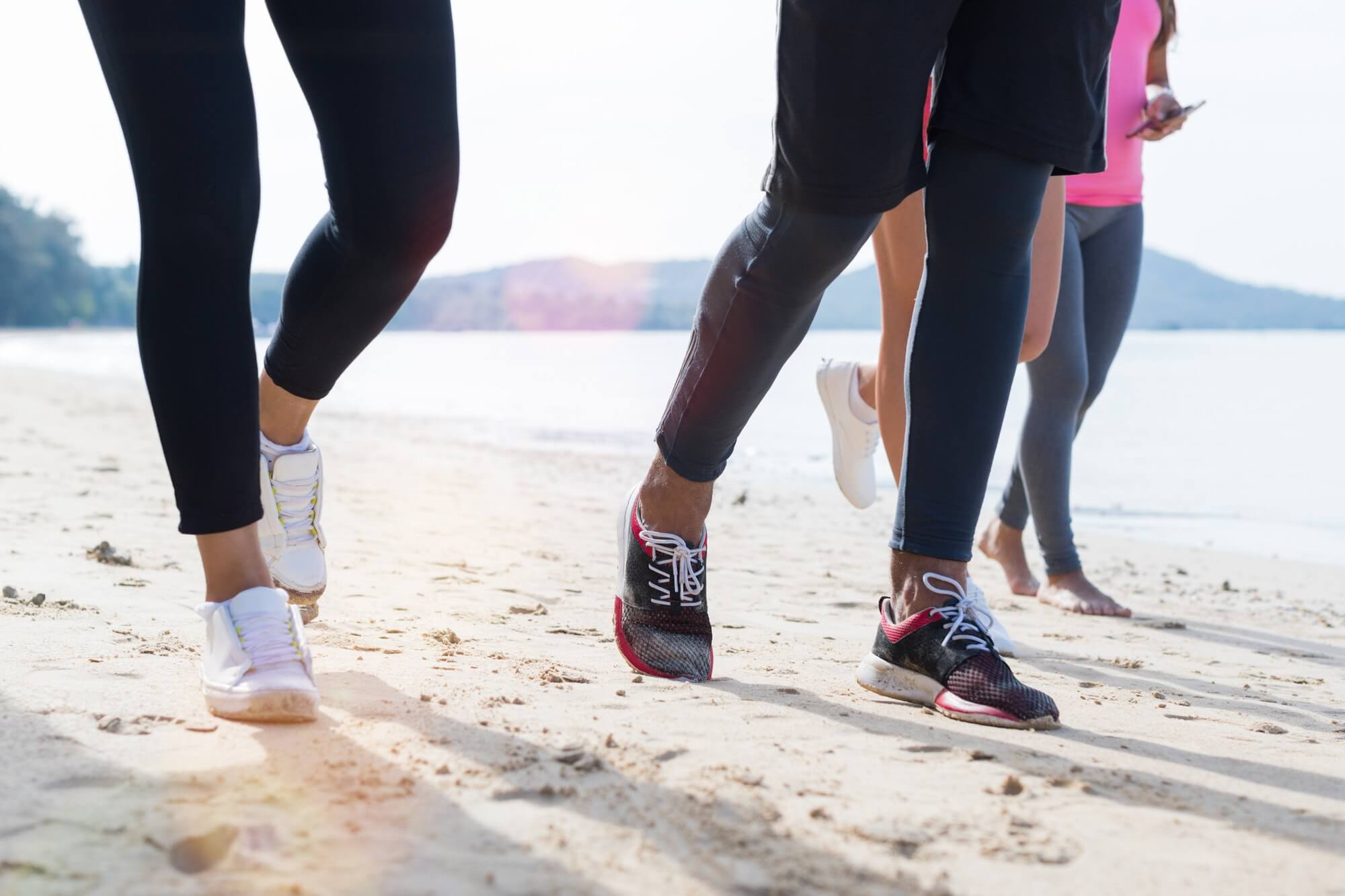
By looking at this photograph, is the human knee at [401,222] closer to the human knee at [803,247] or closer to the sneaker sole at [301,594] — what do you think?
the human knee at [803,247]

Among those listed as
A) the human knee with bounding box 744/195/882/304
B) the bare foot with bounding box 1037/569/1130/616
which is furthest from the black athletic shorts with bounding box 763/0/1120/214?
the bare foot with bounding box 1037/569/1130/616

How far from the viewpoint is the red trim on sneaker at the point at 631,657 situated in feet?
6.81

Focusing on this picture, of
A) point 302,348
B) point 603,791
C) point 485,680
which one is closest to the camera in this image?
point 603,791

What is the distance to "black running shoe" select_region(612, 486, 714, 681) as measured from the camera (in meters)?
2.09

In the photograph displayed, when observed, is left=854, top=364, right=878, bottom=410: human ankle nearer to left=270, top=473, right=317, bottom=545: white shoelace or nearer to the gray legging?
the gray legging

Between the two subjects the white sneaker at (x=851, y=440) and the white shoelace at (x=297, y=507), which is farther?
the white sneaker at (x=851, y=440)

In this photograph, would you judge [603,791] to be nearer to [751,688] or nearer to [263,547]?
[751,688]

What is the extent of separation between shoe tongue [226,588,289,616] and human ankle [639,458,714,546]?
72cm

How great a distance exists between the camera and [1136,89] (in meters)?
3.65

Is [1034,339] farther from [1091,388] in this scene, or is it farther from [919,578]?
[1091,388]

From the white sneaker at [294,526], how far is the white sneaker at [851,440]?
1.42m

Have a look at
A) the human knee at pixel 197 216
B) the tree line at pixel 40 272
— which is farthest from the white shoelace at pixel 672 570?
the tree line at pixel 40 272

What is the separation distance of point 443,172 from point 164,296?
0.45 m

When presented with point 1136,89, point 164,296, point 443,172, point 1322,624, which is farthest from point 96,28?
point 1322,624
